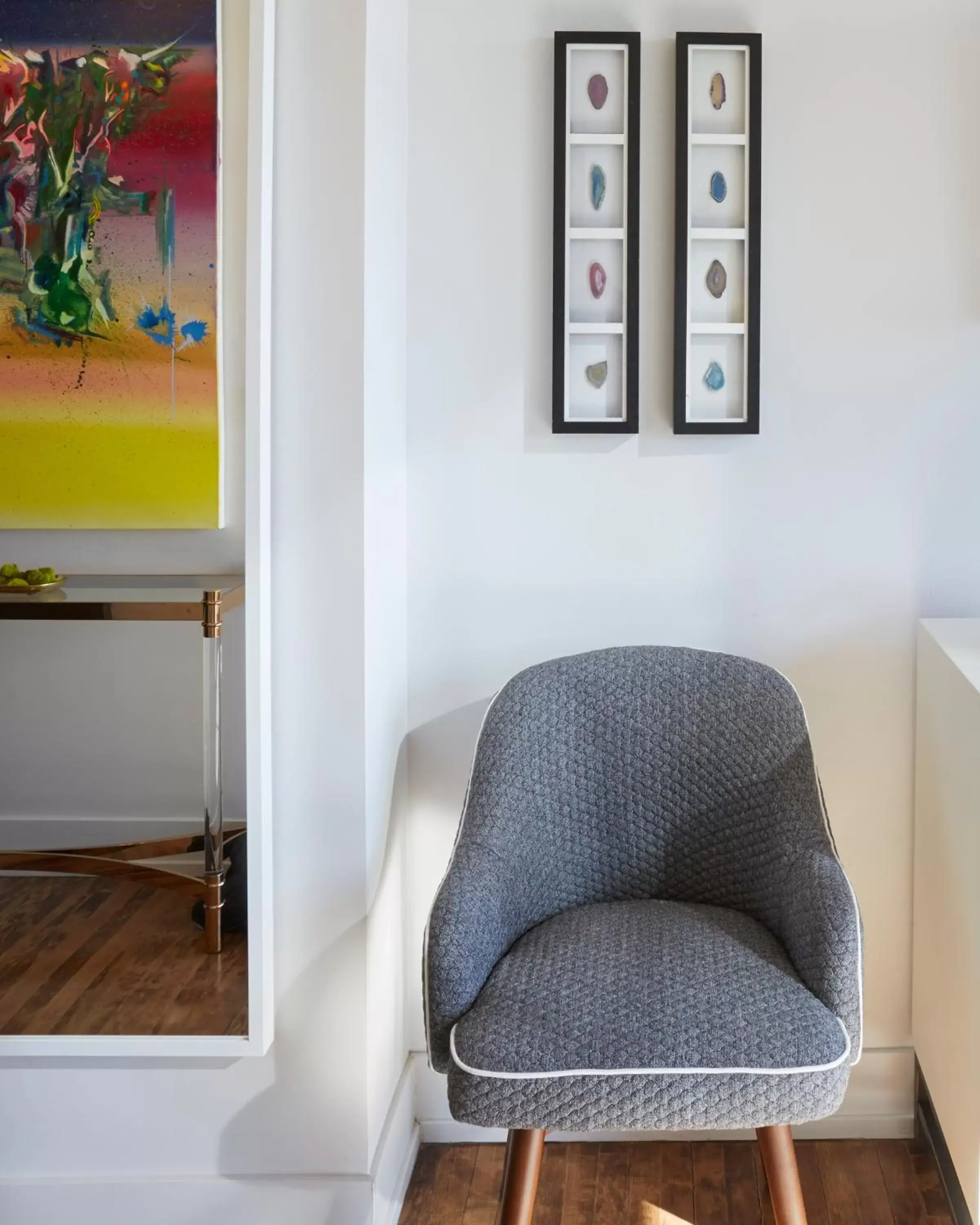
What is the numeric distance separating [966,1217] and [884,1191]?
16cm

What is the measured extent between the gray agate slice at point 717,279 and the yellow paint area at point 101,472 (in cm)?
89

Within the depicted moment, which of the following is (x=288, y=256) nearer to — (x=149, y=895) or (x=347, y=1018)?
(x=149, y=895)

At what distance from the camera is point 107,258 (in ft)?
5.05

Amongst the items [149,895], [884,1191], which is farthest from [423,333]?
[884,1191]

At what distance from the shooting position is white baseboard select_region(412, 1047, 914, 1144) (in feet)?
6.65

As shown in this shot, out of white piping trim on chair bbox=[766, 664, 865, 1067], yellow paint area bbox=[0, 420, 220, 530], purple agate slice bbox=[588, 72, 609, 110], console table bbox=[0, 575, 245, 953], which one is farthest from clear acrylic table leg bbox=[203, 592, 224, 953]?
purple agate slice bbox=[588, 72, 609, 110]

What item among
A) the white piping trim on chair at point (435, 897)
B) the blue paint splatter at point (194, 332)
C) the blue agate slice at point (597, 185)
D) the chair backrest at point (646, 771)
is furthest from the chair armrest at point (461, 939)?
the blue agate slice at point (597, 185)

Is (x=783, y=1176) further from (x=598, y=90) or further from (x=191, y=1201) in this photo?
(x=598, y=90)

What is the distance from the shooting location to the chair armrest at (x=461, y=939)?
1.43 m

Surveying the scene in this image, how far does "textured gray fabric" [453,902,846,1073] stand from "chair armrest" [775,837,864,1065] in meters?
0.02

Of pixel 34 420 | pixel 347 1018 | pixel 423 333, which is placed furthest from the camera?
pixel 423 333

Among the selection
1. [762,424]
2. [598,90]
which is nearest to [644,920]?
[762,424]

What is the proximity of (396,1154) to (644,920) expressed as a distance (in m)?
0.60

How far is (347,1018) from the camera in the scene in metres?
1.69
